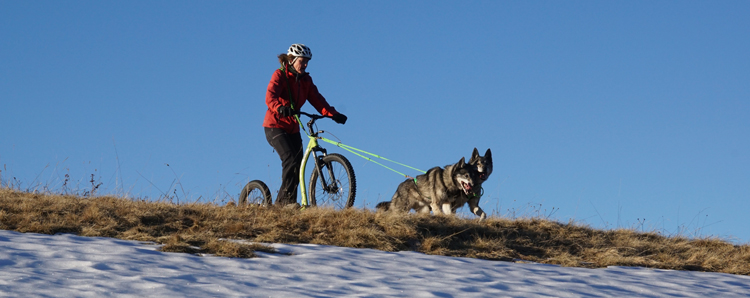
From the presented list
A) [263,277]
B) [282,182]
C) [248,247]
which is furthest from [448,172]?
[263,277]

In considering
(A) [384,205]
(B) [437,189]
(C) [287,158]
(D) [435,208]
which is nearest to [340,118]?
(C) [287,158]

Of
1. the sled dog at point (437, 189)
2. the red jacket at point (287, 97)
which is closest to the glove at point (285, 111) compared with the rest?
the red jacket at point (287, 97)

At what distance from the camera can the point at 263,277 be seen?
21.6 feet

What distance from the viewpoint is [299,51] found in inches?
382

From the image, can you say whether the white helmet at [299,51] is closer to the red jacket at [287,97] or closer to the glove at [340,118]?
the red jacket at [287,97]

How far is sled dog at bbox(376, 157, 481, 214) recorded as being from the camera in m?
11.6

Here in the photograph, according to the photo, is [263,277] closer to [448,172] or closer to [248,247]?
[248,247]

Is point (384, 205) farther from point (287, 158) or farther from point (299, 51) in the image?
point (299, 51)

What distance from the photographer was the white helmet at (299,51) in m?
9.69

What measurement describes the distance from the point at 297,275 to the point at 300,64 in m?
3.93

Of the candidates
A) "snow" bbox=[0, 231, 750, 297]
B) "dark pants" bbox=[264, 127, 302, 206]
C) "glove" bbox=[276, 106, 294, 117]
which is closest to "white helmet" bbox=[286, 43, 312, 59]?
"glove" bbox=[276, 106, 294, 117]

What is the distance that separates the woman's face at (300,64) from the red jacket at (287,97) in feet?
0.39

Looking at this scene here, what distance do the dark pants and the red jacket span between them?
0.12m

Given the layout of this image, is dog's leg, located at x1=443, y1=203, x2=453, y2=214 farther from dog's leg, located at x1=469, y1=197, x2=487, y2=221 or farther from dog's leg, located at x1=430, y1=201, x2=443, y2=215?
dog's leg, located at x1=469, y1=197, x2=487, y2=221
